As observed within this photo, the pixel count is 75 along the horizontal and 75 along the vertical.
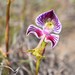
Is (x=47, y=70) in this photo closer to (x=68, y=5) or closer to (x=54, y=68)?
(x=54, y=68)

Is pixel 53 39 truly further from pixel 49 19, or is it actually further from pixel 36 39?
pixel 36 39

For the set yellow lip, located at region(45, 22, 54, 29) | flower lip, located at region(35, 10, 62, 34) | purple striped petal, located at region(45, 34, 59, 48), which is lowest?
purple striped petal, located at region(45, 34, 59, 48)

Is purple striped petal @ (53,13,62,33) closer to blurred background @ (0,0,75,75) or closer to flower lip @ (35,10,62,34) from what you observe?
flower lip @ (35,10,62,34)

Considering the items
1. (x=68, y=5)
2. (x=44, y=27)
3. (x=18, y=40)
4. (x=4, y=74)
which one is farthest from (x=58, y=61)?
(x=68, y=5)

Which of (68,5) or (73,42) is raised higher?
(68,5)

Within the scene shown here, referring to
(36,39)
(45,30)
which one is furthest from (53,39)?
(36,39)

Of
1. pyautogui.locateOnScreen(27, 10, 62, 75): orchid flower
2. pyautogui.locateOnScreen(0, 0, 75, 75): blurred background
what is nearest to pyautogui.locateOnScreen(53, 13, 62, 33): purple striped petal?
pyautogui.locateOnScreen(27, 10, 62, 75): orchid flower
